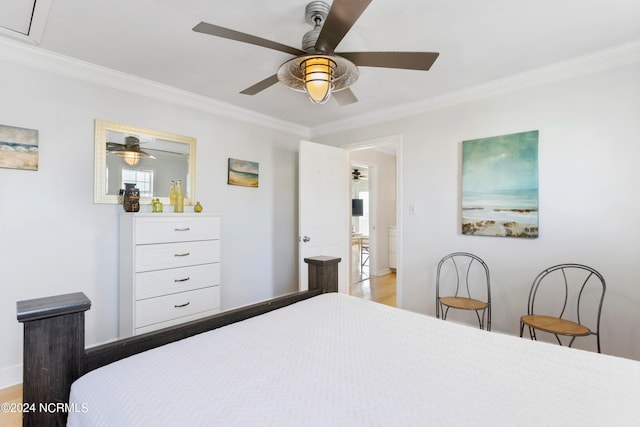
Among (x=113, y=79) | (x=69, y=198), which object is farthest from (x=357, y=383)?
(x=113, y=79)

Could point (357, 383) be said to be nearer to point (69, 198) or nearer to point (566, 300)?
point (566, 300)

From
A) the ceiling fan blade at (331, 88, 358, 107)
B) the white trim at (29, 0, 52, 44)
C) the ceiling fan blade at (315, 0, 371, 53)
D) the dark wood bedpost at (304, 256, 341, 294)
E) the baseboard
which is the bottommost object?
the baseboard

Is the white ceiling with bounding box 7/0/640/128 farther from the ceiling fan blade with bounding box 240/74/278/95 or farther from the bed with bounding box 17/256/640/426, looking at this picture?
the bed with bounding box 17/256/640/426

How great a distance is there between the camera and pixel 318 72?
5.25 ft

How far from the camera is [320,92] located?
1.66 metres

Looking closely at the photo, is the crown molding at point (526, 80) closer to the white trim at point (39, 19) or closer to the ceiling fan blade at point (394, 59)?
the ceiling fan blade at point (394, 59)

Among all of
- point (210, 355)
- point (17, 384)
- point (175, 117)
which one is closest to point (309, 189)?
point (175, 117)

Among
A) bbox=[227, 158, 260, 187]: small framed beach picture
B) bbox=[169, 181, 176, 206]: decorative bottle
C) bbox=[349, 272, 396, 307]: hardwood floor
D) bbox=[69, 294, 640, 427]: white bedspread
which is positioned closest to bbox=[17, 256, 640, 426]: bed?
bbox=[69, 294, 640, 427]: white bedspread

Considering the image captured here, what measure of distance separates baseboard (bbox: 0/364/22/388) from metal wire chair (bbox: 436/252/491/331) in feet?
10.8

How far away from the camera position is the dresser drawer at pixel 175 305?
7.85 ft

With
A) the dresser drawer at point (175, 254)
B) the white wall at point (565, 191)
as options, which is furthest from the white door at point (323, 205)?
the white wall at point (565, 191)

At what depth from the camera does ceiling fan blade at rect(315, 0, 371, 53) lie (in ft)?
3.90

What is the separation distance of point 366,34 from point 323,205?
2073 mm

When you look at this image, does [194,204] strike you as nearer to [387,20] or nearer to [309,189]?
[309,189]
